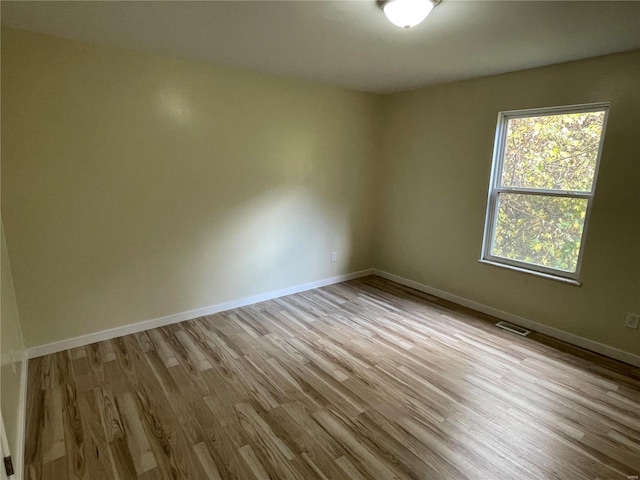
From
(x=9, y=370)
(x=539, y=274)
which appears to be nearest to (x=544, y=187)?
(x=539, y=274)

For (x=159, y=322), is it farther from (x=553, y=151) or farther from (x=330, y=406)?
(x=553, y=151)

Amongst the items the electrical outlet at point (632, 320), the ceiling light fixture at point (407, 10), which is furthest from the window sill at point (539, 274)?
the ceiling light fixture at point (407, 10)

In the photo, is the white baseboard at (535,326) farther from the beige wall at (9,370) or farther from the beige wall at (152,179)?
the beige wall at (9,370)

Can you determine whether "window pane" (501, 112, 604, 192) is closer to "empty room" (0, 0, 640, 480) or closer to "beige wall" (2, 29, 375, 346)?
"empty room" (0, 0, 640, 480)

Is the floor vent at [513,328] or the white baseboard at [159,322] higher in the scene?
the white baseboard at [159,322]

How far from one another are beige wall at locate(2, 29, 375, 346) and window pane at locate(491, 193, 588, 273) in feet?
6.04

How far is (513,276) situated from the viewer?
3.30 metres

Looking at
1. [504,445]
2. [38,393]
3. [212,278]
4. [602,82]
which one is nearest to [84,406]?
[38,393]

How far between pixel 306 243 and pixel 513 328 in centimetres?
226

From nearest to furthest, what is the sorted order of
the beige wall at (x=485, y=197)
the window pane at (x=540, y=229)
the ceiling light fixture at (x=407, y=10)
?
the ceiling light fixture at (x=407, y=10) < the beige wall at (x=485, y=197) < the window pane at (x=540, y=229)

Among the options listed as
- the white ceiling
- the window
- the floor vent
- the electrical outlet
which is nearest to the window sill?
the window

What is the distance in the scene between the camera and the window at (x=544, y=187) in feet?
9.21

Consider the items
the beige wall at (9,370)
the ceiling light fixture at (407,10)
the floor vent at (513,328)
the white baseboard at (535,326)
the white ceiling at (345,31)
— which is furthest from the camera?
the floor vent at (513,328)

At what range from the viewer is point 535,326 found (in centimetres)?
320
